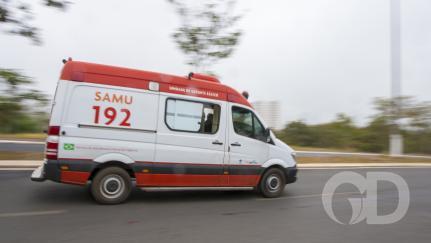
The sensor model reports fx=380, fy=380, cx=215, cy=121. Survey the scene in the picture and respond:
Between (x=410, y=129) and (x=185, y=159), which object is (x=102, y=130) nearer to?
(x=185, y=159)

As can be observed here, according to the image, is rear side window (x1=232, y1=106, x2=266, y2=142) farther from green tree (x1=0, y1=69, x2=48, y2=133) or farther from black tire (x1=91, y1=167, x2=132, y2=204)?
green tree (x1=0, y1=69, x2=48, y2=133)

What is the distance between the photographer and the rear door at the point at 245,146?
26.9 ft

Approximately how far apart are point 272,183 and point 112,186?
3677mm

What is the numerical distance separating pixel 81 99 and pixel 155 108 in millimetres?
1372

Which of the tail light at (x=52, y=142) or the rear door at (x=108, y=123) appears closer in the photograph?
the tail light at (x=52, y=142)

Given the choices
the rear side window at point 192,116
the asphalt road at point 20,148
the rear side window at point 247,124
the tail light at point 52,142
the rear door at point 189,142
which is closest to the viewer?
the tail light at point 52,142

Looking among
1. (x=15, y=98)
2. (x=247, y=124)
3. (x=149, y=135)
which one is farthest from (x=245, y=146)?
(x=15, y=98)

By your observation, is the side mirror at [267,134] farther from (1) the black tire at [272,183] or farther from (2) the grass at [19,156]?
(2) the grass at [19,156]

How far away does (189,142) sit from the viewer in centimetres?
766

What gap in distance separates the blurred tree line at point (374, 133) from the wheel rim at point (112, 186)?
104ft

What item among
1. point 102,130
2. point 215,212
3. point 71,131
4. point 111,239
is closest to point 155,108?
point 102,130

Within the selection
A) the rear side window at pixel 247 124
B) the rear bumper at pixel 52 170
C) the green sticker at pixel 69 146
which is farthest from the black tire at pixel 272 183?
the rear bumper at pixel 52 170

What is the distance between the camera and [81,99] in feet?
22.4

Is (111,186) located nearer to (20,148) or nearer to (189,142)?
(189,142)
